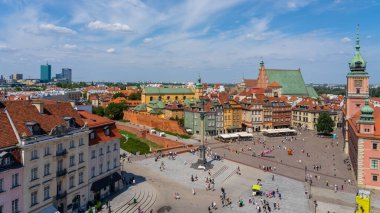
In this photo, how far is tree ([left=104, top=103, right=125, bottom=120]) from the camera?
107562mm

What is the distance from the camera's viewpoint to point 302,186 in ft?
143

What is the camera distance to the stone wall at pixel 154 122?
8494cm

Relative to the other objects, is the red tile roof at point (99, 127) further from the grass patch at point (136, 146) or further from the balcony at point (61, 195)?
the grass patch at point (136, 146)

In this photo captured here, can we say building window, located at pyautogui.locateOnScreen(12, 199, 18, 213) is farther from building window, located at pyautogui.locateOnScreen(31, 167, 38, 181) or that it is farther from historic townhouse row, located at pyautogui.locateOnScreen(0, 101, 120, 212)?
building window, located at pyautogui.locateOnScreen(31, 167, 38, 181)

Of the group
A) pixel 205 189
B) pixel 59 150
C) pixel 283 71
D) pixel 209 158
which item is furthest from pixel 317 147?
pixel 283 71

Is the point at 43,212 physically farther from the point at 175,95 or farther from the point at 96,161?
the point at 175,95

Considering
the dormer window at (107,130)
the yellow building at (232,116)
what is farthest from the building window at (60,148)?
the yellow building at (232,116)

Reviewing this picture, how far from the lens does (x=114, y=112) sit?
10744 centimetres

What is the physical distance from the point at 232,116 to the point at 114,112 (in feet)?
127

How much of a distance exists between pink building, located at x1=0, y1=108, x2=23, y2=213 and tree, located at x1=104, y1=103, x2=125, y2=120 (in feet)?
265

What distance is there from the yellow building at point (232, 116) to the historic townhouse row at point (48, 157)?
53.1 meters

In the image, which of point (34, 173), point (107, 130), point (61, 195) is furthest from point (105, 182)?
point (34, 173)

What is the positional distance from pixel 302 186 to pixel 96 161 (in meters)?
25.4

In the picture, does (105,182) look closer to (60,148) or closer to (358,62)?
(60,148)
